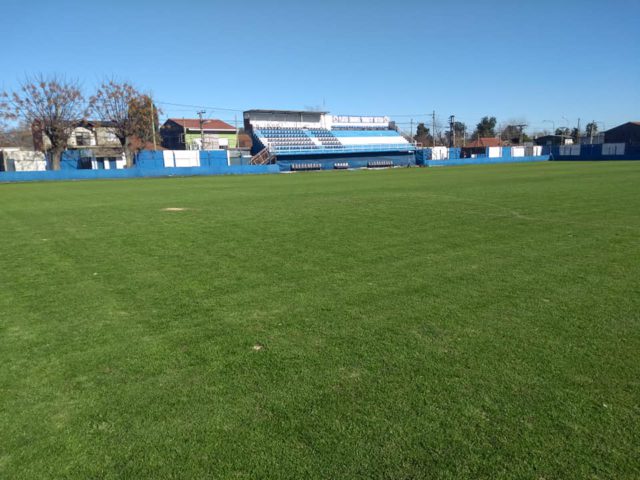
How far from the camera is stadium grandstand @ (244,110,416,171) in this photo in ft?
191

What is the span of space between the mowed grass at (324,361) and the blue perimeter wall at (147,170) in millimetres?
39477

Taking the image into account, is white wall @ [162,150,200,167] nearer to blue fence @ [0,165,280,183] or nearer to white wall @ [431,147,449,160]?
blue fence @ [0,165,280,183]

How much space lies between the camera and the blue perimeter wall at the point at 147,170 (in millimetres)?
42031

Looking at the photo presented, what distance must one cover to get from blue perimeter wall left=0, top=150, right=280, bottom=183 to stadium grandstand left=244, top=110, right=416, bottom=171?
4.85 m

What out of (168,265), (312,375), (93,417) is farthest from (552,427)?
(168,265)

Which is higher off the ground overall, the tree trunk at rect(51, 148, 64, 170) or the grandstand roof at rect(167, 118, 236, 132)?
the grandstand roof at rect(167, 118, 236, 132)

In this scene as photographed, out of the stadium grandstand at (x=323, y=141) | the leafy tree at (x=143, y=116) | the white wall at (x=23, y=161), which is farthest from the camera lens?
the stadium grandstand at (x=323, y=141)

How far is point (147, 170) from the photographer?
45.9 m

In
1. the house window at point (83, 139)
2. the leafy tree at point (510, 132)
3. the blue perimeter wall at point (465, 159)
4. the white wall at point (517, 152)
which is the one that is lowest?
the blue perimeter wall at point (465, 159)

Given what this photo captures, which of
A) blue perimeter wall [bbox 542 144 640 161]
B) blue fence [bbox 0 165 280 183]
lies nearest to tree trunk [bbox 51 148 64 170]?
blue fence [bbox 0 165 280 183]

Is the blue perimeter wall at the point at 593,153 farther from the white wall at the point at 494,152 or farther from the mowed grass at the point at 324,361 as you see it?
the mowed grass at the point at 324,361

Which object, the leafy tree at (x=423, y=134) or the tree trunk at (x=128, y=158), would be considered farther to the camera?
the leafy tree at (x=423, y=134)

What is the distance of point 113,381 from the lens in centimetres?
358

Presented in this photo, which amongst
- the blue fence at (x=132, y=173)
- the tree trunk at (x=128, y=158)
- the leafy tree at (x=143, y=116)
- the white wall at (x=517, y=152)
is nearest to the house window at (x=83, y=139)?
the leafy tree at (x=143, y=116)
